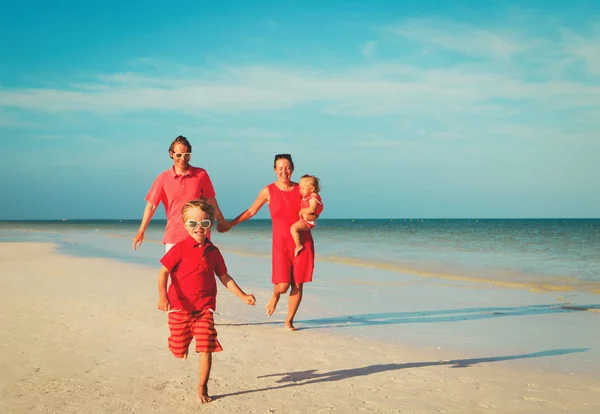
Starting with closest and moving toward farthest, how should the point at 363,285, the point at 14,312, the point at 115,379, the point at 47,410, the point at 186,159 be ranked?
the point at 47,410 < the point at 115,379 < the point at 186,159 < the point at 14,312 < the point at 363,285

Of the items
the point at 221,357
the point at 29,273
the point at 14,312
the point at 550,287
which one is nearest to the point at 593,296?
the point at 550,287

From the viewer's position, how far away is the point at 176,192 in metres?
6.21

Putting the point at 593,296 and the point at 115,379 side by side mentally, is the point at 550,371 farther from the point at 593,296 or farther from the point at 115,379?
the point at 593,296

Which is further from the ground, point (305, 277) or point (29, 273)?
point (305, 277)

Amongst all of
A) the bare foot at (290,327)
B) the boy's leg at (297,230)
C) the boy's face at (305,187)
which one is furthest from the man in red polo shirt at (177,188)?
the bare foot at (290,327)

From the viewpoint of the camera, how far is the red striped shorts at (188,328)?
4.36 metres

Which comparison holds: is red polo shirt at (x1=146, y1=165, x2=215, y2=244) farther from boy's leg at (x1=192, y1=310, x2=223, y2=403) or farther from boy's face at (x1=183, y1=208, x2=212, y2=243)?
boy's leg at (x1=192, y1=310, x2=223, y2=403)

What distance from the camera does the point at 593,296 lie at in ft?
35.7

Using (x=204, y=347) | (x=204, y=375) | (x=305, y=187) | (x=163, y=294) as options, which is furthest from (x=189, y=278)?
(x=305, y=187)

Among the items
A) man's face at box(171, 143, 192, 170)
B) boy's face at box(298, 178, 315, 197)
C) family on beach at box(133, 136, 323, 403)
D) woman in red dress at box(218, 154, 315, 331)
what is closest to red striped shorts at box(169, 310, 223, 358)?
family on beach at box(133, 136, 323, 403)

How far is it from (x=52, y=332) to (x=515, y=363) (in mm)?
4809

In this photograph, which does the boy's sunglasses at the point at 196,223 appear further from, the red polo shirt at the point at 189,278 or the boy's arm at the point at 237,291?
the boy's arm at the point at 237,291

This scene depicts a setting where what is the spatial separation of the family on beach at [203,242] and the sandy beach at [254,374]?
0.52 metres

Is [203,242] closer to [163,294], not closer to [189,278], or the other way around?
[189,278]
